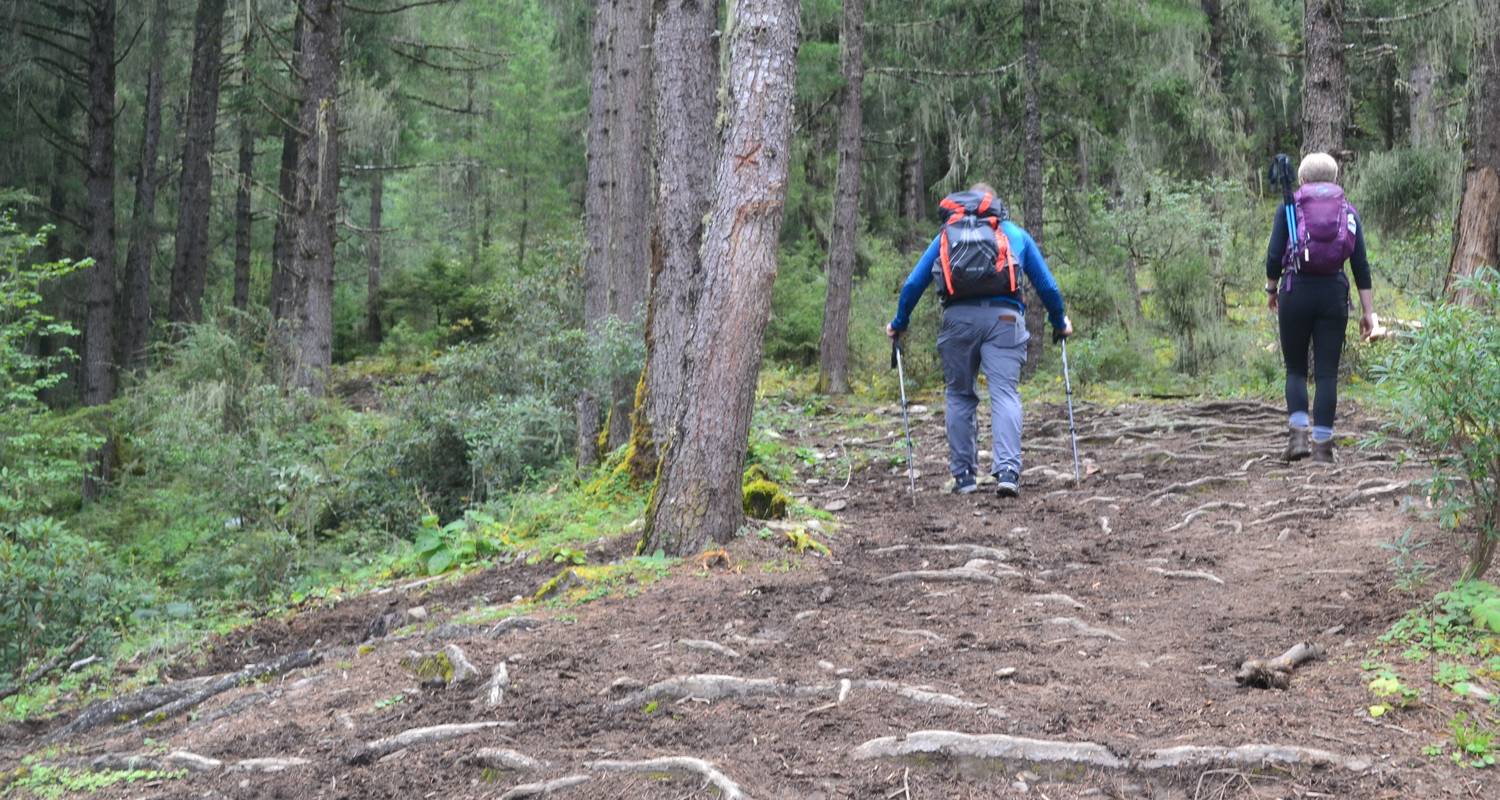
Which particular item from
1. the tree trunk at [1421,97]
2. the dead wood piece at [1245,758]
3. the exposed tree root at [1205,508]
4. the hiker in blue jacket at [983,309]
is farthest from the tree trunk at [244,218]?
the tree trunk at [1421,97]

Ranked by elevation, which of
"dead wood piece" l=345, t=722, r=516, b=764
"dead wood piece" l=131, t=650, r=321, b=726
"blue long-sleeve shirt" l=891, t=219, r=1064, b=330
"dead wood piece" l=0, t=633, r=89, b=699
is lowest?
"dead wood piece" l=0, t=633, r=89, b=699

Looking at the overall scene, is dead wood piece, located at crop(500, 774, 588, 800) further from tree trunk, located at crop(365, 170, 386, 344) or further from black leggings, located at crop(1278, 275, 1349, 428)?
tree trunk, located at crop(365, 170, 386, 344)

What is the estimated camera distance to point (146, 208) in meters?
22.6

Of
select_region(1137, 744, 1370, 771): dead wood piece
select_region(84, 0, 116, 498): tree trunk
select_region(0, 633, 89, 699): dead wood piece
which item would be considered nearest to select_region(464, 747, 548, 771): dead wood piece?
select_region(1137, 744, 1370, 771): dead wood piece

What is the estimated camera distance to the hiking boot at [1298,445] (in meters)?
8.32

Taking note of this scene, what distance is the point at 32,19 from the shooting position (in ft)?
69.2

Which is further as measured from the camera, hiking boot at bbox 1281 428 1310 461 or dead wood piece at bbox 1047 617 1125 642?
hiking boot at bbox 1281 428 1310 461

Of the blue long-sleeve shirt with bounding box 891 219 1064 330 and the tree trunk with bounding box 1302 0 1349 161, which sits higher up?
the tree trunk with bounding box 1302 0 1349 161

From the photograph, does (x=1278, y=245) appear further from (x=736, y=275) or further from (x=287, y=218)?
(x=287, y=218)

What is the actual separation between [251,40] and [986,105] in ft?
39.7

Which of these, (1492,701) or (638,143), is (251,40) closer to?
(638,143)

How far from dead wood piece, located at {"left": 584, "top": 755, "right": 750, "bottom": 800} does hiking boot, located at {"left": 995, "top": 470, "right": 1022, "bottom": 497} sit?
504 centimetres

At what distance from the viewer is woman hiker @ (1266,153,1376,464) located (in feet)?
25.3

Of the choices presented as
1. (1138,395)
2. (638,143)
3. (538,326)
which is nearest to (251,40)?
(538,326)
